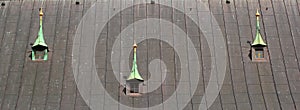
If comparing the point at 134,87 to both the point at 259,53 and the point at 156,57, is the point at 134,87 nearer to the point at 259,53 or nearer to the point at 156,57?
the point at 156,57

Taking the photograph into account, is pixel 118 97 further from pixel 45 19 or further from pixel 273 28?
pixel 273 28

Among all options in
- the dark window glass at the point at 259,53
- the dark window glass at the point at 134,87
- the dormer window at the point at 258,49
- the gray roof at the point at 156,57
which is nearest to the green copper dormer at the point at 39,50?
the gray roof at the point at 156,57

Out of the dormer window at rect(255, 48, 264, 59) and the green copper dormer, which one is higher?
the green copper dormer

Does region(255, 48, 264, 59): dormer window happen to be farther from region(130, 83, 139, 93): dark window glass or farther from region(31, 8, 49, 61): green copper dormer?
region(31, 8, 49, 61): green copper dormer

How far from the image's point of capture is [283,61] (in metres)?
33.9

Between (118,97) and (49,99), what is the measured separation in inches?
130

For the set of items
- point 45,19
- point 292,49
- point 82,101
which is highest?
point 45,19

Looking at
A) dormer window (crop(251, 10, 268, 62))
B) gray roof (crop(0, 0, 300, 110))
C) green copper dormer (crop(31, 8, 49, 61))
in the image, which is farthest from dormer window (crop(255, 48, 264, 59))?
green copper dormer (crop(31, 8, 49, 61))

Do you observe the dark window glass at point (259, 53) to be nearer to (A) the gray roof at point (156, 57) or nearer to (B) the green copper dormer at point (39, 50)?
(A) the gray roof at point (156, 57)

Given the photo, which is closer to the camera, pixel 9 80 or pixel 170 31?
pixel 9 80

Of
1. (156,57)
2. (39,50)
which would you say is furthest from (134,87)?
(39,50)

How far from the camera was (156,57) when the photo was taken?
34031 mm

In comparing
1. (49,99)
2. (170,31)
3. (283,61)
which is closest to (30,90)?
(49,99)

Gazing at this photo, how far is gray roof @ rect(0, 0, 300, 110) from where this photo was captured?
Result: 32031mm
